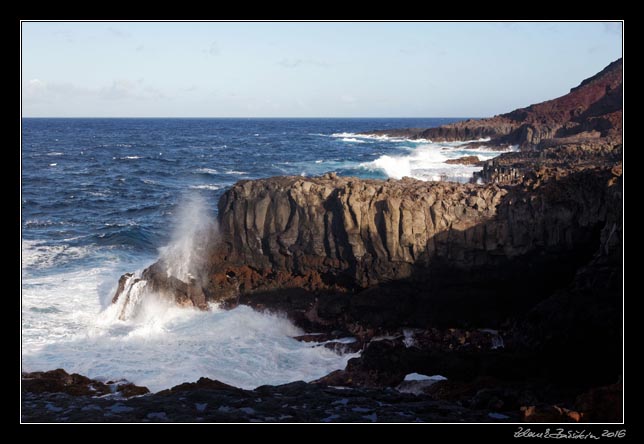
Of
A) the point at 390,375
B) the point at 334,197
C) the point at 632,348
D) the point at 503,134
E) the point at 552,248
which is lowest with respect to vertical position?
the point at 390,375

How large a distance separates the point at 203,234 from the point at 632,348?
14.1 meters

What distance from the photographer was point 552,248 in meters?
18.3

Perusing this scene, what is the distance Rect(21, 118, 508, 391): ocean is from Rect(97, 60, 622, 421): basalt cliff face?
1202mm

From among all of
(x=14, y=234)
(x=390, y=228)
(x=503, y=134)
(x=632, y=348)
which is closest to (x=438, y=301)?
(x=390, y=228)

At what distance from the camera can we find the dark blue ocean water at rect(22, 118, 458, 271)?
101 ft

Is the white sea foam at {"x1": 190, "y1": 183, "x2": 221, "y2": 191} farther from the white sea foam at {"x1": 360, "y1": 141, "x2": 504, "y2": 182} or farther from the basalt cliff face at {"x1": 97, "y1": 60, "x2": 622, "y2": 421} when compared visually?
the basalt cliff face at {"x1": 97, "y1": 60, "x2": 622, "y2": 421}

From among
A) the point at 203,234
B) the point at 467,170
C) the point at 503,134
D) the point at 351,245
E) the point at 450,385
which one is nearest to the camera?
the point at 450,385

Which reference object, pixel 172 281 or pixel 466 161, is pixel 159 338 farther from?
pixel 466 161

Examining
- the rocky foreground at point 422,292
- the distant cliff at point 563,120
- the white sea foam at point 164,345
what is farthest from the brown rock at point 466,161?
the white sea foam at point 164,345

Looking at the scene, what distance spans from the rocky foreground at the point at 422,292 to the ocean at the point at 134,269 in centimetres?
111

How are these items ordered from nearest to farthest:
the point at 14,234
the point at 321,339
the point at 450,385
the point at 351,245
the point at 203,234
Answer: the point at 14,234 → the point at 450,385 → the point at 321,339 → the point at 351,245 → the point at 203,234

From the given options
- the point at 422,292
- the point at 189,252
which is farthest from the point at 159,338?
the point at 422,292

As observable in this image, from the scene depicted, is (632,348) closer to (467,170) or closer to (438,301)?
(438,301)

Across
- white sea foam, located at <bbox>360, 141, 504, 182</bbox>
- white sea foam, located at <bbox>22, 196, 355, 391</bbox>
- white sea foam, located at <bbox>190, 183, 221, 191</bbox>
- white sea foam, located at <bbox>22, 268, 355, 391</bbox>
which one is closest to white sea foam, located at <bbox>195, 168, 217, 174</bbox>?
white sea foam, located at <bbox>190, 183, 221, 191</bbox>
